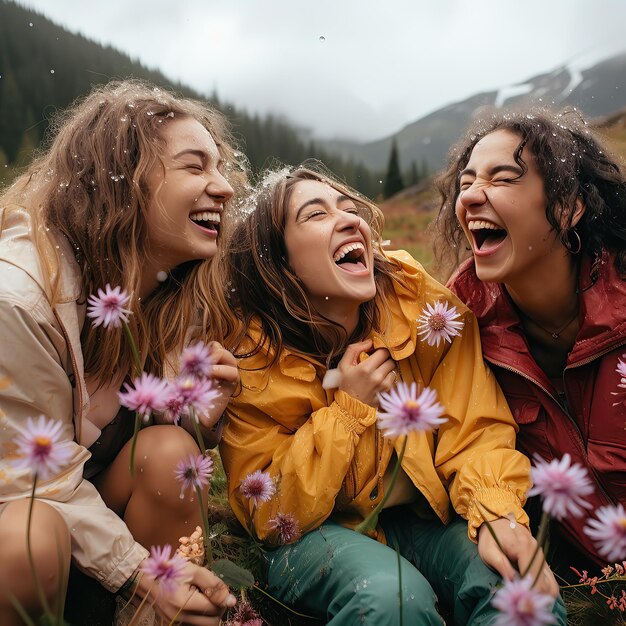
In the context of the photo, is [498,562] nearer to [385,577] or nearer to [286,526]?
[385,577]

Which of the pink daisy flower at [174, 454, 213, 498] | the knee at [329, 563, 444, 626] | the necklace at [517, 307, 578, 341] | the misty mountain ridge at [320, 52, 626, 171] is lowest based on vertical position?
the misty mountain ridge at [320, 52, 626, 171]

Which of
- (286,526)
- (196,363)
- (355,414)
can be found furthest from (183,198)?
(286,526)

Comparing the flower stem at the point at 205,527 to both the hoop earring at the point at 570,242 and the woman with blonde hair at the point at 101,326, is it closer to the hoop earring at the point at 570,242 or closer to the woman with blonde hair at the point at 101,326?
the woman with blonde hair at the point at 101,326

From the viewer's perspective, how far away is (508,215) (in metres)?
3.07

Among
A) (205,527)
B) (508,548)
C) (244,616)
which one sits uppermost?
(205,527)

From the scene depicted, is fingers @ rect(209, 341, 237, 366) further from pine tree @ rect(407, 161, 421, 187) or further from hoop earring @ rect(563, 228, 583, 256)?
pine tree @ rect(407, 161, 421, 187)

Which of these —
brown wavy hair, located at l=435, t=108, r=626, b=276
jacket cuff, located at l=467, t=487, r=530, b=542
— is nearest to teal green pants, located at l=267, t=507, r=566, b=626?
jacket cuff, located at l=467, t=487, r=530, b=542

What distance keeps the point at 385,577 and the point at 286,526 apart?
1.43 feet

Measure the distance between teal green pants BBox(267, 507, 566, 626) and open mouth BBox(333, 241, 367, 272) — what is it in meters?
1.10

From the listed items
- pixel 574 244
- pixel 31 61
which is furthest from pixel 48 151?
pixel 31 61

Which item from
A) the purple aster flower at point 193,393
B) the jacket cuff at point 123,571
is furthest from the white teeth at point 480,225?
the jacket cuff at point 123,571

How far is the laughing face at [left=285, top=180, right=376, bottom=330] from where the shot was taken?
3.15 metres

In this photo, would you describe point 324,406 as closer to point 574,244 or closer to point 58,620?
point 574,244

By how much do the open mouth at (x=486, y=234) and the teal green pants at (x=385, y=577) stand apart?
47.2 inches
